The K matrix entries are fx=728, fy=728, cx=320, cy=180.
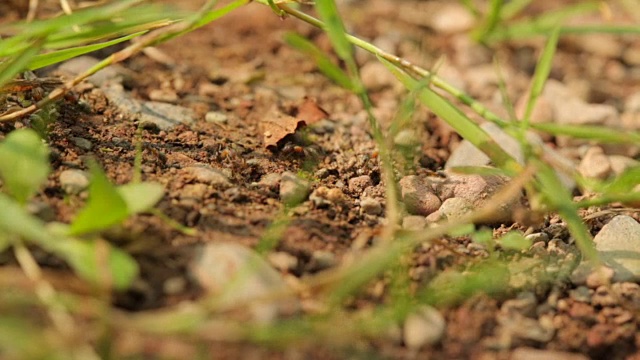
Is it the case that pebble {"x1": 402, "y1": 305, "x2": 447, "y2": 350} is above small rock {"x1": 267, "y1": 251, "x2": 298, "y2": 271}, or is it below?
below

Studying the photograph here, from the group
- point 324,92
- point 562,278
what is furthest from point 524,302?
point 324,92

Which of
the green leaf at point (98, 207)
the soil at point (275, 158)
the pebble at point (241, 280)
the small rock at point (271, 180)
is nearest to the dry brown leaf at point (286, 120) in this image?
the soil at point (275, 158)

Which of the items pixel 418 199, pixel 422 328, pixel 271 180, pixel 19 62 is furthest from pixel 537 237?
pixel 19 62

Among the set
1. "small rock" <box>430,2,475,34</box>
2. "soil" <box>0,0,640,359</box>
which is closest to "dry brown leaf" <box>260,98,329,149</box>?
"soil" <box>0,0,640,359</box>

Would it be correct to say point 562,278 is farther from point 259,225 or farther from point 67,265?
point 67,265

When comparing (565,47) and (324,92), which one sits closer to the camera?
(324,92)

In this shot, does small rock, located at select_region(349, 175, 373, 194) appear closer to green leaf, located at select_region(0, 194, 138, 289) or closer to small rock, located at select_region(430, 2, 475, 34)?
green leaf, located at select_region(0, 194, 138, 289)
